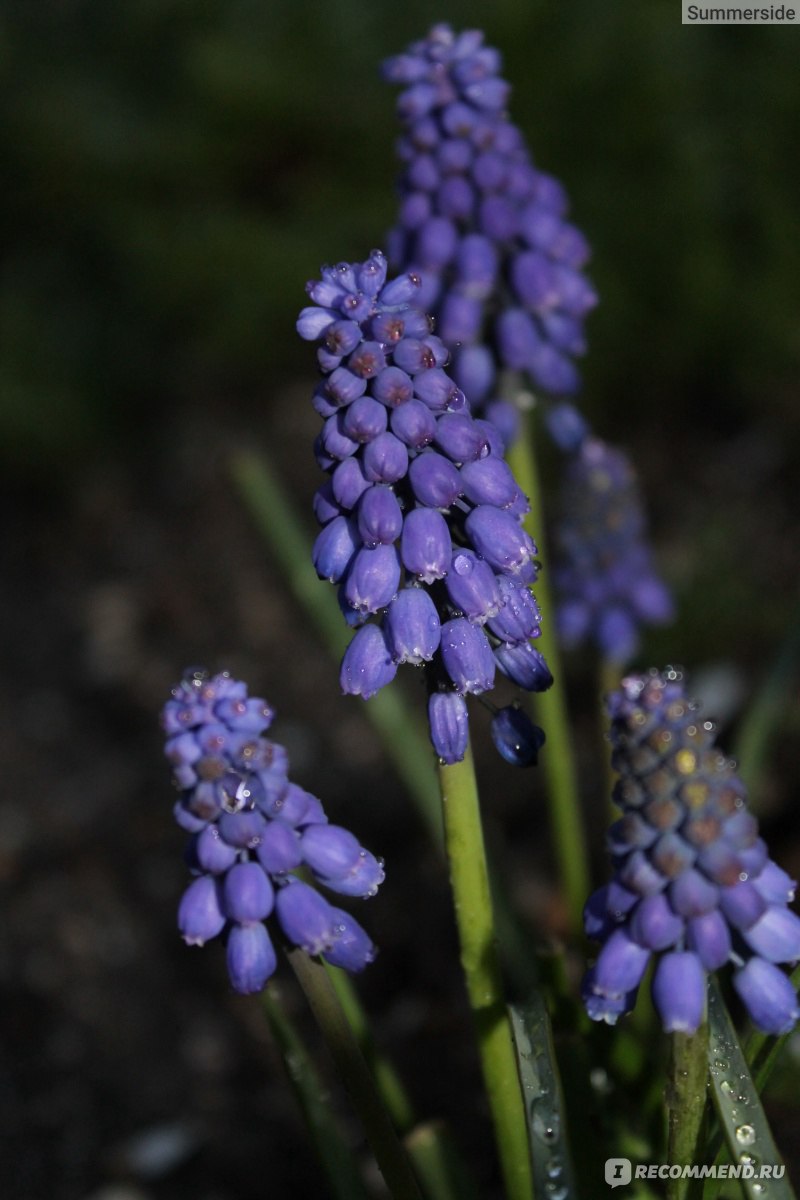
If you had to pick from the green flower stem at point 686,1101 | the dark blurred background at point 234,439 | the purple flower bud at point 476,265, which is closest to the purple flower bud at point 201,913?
the green flower stem at point 686,1101

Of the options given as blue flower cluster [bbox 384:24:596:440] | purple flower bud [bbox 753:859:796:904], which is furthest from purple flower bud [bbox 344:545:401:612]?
blue flower cluster [bbox 384:24:596:440]

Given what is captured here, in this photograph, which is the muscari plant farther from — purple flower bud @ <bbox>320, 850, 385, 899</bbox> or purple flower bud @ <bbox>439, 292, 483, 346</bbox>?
purple flower bud @ <bbox>439, 292, 483, 346</bbox>

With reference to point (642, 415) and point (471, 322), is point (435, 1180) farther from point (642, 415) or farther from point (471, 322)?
point (642, 415)

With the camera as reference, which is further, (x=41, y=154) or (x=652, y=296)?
(x=41, y=154)

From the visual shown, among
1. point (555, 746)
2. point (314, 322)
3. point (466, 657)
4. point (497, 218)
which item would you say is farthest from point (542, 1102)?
point (497, 218)

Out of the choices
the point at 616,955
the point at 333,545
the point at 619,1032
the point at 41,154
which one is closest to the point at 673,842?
the point at 616,955
